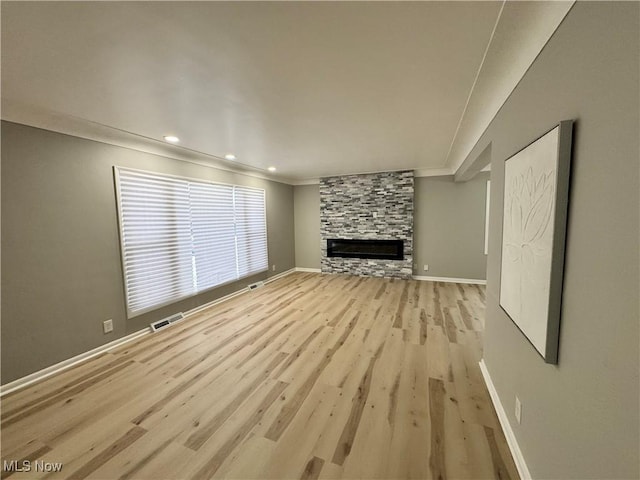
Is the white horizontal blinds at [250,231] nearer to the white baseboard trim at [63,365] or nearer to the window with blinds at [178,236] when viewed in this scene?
the window with blinds at [178,236]

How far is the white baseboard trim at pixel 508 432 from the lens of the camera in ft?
4.46

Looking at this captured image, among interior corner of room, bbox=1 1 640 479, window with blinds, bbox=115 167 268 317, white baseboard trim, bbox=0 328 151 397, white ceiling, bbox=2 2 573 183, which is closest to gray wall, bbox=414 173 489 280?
interior corner of room, bbox=1 1 640 479

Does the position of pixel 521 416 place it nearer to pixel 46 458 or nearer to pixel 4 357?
pixel 46 458

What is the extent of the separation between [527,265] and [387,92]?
1.53 metres

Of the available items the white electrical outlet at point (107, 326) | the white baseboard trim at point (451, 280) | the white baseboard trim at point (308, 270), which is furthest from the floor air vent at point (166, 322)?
the white baseboard trim at point (451, 280)

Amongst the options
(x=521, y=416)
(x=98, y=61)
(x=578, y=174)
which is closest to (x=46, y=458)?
(x=98, y=61)

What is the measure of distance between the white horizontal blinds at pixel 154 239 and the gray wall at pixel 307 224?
3.23 metres

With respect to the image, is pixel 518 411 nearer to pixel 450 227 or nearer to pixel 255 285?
pixel 450 227

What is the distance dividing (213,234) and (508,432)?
423 cm

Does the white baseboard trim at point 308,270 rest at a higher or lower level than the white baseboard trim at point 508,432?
higher

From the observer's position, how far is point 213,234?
13.9 ft

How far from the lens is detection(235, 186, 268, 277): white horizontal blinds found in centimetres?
483

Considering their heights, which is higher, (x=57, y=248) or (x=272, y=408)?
(x=57, y=248)

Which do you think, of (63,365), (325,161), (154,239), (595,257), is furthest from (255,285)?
(595,257)
